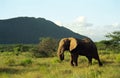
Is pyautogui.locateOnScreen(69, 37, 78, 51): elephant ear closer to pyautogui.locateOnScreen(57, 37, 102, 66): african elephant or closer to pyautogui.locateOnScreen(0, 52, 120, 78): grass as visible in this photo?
pyautogui.locateOnScreen(57, 37, 102, 66): african elephant

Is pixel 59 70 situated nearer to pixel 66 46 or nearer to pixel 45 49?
pixel 66 46

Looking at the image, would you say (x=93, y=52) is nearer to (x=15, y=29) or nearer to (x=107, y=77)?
(x=107, y=77)

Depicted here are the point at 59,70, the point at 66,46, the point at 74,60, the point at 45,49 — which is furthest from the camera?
the point at 45,49

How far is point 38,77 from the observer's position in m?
14.0

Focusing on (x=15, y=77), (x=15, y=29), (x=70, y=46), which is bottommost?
(x=15, y=77)

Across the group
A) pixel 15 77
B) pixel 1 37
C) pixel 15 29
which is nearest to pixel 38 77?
pixel 15 77

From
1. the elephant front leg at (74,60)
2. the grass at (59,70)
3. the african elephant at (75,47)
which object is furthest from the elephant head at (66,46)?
the grass at (59,70)

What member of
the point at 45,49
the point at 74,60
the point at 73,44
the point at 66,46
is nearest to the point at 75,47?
the point at 73,44

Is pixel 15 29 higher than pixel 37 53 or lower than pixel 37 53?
higher

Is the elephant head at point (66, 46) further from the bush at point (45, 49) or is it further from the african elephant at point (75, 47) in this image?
the bush at point (45, 49)

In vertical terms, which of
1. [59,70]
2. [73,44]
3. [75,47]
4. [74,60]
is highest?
[73,44]

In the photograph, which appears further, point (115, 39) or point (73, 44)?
point (115, 39)

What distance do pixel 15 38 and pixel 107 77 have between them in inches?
6795

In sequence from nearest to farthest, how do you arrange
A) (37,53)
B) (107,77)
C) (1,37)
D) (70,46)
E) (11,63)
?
1. (107,77)
2. (70,46)
3. (11,63)
4. (37,53)
5. (1,37)
